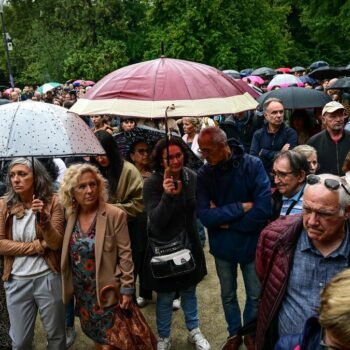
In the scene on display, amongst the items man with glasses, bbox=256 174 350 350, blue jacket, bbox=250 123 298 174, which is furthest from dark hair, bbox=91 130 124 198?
blue jacket, bbox=250 123 298 174

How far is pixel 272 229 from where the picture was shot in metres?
2.60

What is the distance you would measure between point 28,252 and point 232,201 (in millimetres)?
1593

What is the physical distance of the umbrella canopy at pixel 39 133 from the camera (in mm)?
2734

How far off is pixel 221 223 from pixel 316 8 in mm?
24124

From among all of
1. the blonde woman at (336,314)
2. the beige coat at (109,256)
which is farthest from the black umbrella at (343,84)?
the blonde woman at (336,314)

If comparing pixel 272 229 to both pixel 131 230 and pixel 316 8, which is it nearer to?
pixel 131 230

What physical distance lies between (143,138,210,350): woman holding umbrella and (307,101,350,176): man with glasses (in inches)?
77.8

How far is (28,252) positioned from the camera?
3.27m

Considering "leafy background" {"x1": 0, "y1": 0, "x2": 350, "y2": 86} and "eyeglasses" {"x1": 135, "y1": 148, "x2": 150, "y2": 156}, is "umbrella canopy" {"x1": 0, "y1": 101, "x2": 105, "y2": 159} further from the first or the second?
"leafy background" {"x1": 0, "y1": 0, "x2": 350, "y2": 86}

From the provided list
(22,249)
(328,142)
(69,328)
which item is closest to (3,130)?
(22,249)

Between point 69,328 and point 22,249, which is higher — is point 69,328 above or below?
below

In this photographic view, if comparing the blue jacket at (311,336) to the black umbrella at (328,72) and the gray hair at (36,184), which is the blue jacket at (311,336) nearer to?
the gray hair at (36,184)

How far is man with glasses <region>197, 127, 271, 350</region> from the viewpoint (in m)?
3.44

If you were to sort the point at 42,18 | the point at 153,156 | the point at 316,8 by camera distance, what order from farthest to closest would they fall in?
the point at 42,18, the point at 316,8, the point at 153,156
